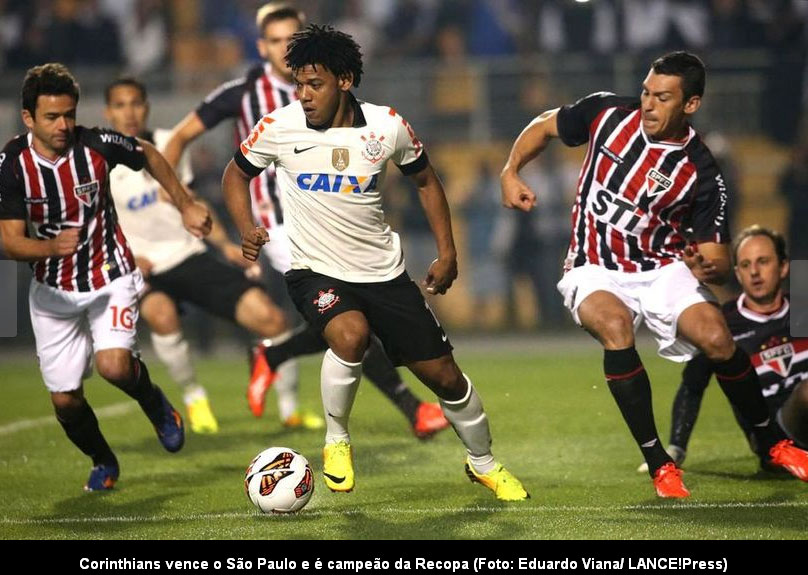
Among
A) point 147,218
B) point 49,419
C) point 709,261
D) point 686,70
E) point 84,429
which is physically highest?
point 686,70

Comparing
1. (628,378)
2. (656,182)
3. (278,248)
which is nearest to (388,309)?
(628,378)

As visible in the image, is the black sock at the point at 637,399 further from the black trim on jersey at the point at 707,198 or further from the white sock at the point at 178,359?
the white sock at the point at 178,359

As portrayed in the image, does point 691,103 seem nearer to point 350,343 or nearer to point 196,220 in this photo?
point 350,343

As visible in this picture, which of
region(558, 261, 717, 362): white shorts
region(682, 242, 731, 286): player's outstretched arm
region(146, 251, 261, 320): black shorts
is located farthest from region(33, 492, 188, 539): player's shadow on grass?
region(682, 242, 731, 286): player's outstretched arm

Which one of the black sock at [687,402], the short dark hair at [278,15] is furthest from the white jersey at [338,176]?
the short dark hair at [278,15]

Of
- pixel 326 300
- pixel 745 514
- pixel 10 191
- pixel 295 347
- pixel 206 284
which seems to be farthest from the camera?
pixel 206 284

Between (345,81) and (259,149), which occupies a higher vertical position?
(345,81)

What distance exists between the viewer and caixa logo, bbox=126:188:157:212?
916 cm

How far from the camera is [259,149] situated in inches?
246

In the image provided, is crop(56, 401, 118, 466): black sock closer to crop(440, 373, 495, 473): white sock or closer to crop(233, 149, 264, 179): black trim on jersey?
crop(233, 149, 264, 179): black trim on jersey

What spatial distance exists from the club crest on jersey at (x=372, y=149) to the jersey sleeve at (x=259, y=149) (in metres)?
0.42

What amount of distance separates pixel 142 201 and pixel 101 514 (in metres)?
3.29

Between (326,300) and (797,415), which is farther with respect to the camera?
(797,415)
